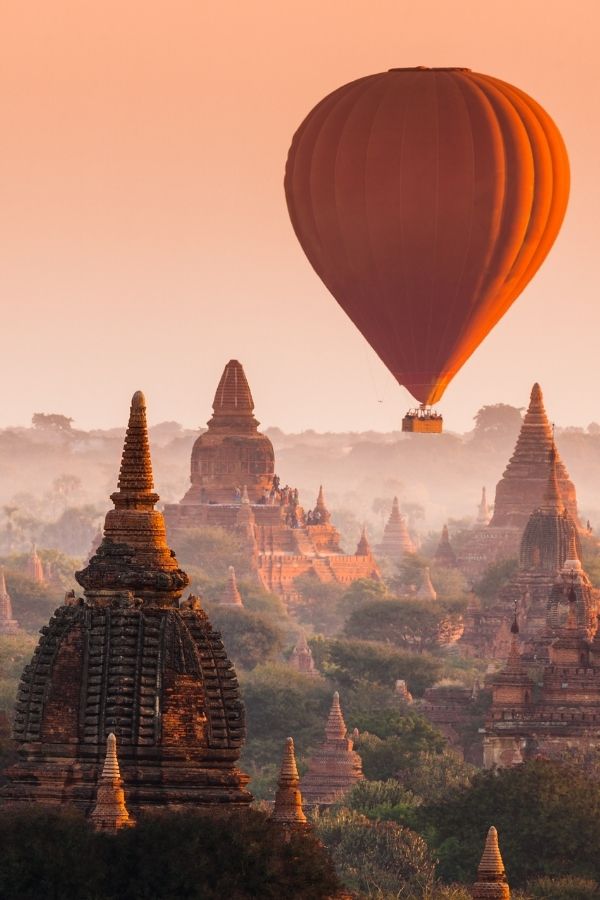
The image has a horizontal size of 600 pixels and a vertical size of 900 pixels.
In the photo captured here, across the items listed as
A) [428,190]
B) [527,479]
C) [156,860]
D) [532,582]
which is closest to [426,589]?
[527,479]

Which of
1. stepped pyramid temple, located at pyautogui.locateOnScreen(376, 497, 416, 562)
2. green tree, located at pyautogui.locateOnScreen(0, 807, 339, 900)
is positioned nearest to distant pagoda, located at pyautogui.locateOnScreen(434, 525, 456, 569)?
stepped pyramid temple, located at pyautogui.locateOnScreen(376, 497, 416, 562)

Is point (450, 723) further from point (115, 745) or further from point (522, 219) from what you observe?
point (115, 745)

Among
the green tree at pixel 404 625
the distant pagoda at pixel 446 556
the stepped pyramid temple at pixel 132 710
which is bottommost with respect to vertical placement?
the stepped pyramid temple at pixel 132 710

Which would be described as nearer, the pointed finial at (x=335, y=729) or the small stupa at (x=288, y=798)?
the small stupa at (x=288, y=798)

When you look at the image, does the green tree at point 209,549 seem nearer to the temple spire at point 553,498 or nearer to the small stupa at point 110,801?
the temple spire at point 553,498

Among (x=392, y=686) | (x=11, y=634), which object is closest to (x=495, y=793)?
(x=392, y=686)

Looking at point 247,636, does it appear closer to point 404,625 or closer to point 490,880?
point 404,625

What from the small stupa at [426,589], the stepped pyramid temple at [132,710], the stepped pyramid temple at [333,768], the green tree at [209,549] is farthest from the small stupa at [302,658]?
the stepped pyramid temple at [132,710]
